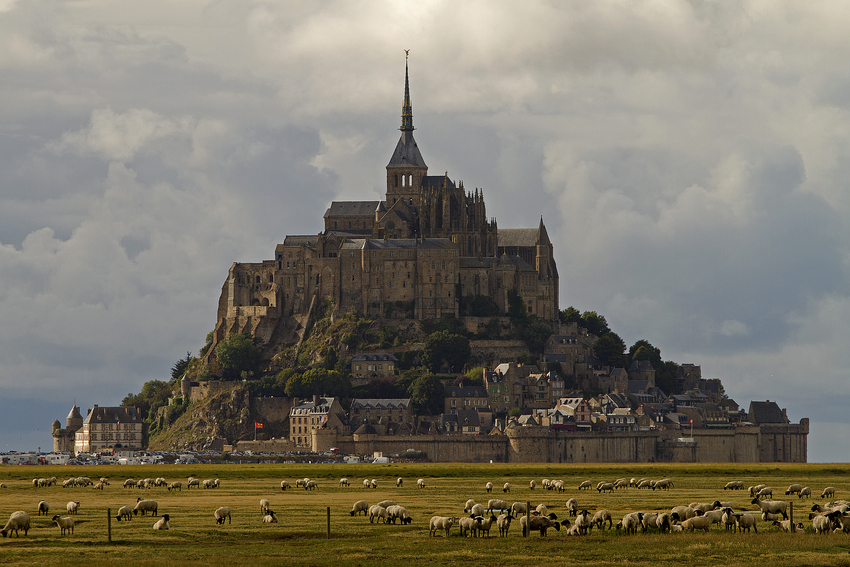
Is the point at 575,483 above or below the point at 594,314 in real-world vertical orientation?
below

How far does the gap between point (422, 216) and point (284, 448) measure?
38286 millimetres

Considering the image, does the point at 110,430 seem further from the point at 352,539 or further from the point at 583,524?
the point at 583,524

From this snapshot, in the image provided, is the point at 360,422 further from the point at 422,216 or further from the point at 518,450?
the point at 422,216

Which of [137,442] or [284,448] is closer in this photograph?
[284,448]

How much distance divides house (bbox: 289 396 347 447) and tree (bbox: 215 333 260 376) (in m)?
11.9

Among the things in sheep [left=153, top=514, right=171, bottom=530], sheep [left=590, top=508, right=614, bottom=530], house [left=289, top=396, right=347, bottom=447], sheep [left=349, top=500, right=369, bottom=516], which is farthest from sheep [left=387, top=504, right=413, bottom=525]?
house [left=289, top=396, right=347, bottom=447]

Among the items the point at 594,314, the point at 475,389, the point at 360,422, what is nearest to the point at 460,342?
the point at 475,389

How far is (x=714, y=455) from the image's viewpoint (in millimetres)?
144500

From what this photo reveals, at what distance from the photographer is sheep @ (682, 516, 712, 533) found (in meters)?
46.2

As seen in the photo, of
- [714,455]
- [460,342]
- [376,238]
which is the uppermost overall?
[376,238]

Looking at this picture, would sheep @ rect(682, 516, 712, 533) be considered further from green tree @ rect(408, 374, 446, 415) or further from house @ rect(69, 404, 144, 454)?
house @ rect(69, 404, 144, 454)

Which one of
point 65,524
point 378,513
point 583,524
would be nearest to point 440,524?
point 583,524

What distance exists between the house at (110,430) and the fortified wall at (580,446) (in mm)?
29297

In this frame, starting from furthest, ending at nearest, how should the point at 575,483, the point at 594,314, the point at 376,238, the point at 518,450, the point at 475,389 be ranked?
the point at 594,314 → the point at 376,238 → the point at 475,389 → the point at 518,450 → the point at 575,483
